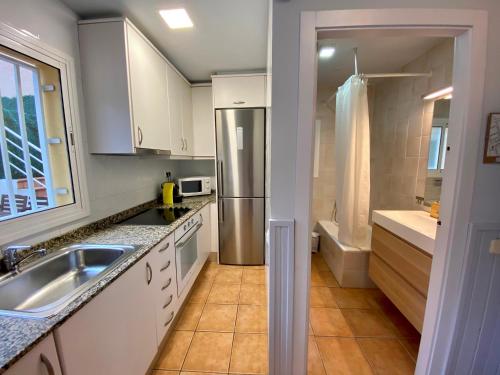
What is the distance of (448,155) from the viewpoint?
107 centimetres

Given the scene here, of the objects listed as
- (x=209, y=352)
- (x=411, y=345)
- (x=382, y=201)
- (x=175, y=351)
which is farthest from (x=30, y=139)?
(x=382, y=201)

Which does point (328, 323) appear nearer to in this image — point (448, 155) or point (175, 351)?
point (175, 351)

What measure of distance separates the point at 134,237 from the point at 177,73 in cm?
186

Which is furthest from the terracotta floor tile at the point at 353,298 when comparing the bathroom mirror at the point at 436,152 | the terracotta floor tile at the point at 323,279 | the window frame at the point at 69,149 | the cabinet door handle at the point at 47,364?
the window frame at the point at 69,149

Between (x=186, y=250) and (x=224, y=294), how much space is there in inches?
26.4

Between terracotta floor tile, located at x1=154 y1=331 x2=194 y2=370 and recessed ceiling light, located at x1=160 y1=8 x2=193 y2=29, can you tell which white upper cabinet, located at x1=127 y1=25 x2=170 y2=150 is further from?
terracotta floor tile, located at x1=154 y1=331 x2=194 y2=370

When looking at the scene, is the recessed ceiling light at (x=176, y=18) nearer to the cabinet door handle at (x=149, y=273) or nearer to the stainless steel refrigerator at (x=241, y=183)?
the stainless steel refrigerator at (x=241, y=183)

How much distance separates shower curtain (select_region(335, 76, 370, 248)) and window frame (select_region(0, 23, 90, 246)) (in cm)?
234

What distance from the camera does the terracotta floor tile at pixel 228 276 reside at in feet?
8.10

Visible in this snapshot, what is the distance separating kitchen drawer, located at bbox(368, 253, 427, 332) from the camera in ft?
4.61

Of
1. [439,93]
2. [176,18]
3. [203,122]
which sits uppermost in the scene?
[176,18]

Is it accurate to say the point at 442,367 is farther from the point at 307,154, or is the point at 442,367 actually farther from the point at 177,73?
the point at 177,73

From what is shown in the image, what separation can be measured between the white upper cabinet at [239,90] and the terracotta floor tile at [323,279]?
2.11 m

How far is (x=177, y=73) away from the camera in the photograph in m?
2.37
